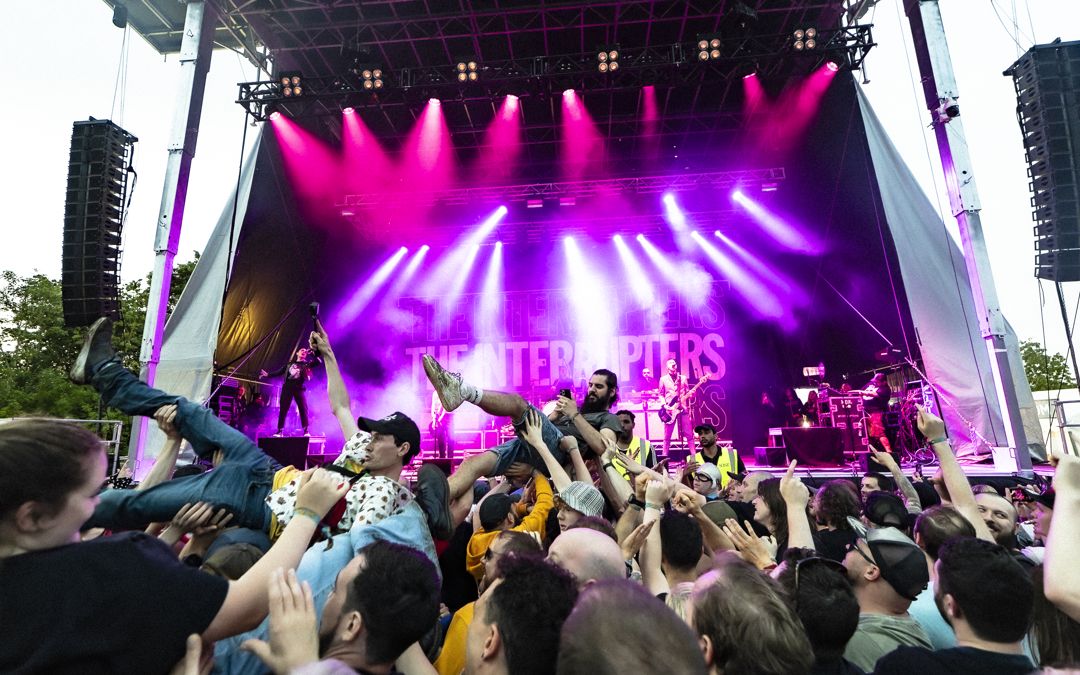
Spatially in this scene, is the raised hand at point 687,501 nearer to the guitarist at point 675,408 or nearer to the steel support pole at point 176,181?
the steel support pole at point 176,181

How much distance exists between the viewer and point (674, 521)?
224 cm

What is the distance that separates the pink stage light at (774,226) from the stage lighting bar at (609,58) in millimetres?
4225

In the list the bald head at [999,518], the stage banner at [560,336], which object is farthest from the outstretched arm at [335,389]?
the stage banner at [560,336]

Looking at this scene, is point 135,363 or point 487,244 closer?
point 487,244

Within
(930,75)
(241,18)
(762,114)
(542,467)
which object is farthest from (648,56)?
(542,467)

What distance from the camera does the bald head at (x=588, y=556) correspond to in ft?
5.54

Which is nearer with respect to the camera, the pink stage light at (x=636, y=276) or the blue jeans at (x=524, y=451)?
the blue jeans at (x=524, y=451)

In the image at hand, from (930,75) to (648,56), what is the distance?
170 inches

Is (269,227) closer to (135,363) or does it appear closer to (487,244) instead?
(487,244)

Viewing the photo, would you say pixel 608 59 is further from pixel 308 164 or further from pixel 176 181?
pixel 176 181

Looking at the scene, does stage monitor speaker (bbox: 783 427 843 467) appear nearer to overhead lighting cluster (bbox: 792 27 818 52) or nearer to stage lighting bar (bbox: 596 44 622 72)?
overhead lighting cluster (bbox: 792 27 818 52)

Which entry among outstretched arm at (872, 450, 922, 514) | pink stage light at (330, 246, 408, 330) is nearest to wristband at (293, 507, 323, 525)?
outstretched arm at (872, 450, 922, 514)

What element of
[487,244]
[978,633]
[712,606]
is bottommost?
[978,633]

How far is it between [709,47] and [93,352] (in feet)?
32.7
